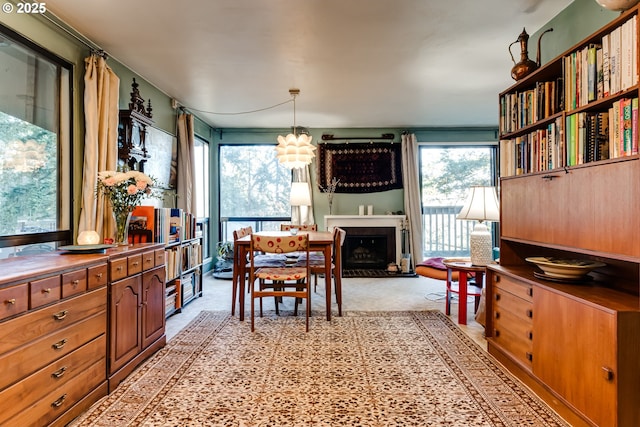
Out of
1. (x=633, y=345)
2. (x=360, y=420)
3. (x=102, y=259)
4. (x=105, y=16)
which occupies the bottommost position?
(x=360, y=420)

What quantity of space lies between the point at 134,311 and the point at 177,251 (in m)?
1.48

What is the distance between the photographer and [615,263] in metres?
2.02

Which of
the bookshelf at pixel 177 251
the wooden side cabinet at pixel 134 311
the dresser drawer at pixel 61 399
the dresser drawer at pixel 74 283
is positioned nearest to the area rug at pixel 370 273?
the bookshelf at pixel 177 251

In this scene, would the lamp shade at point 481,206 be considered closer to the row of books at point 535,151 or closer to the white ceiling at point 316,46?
the row of books at point 535,151

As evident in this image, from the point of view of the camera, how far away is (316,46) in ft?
10.0

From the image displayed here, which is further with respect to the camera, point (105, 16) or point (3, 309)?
point (105, 16)

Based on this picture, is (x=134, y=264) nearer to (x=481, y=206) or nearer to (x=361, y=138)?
(x=481, y=206)

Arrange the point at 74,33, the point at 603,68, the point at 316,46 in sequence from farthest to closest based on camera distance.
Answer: the point at 316,46, the point at 74,33, the point at 603,68

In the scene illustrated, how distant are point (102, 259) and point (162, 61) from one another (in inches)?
85.9

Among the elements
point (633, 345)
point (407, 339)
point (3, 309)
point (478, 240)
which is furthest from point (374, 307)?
point (3, 309)

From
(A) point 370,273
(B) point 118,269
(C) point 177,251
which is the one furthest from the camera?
(A) point 370,273

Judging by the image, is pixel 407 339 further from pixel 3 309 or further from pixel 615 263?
pixel 3 309

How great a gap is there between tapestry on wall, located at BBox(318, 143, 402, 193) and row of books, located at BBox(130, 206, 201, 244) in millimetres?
2829

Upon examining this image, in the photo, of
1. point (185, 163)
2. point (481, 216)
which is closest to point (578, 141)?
point (481, 216)
